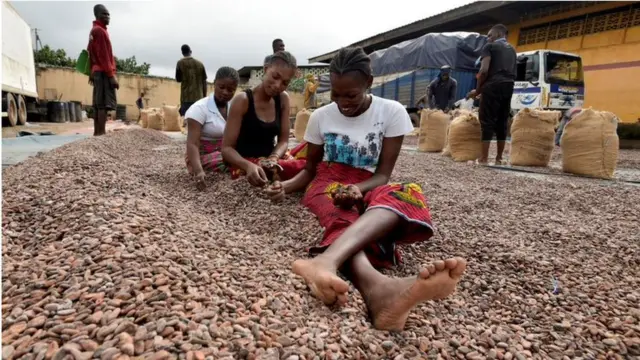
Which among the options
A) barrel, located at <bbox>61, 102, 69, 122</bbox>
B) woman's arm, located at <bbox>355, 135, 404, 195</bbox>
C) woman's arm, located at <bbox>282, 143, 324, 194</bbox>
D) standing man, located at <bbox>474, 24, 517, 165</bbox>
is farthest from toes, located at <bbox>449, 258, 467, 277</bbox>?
barrel, located at <bbox>61, 102, 69, 122</bbox>

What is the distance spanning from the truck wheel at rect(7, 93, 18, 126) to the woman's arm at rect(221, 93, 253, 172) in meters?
6.95

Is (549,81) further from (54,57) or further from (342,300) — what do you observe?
(54,57)

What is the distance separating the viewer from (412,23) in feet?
40.0

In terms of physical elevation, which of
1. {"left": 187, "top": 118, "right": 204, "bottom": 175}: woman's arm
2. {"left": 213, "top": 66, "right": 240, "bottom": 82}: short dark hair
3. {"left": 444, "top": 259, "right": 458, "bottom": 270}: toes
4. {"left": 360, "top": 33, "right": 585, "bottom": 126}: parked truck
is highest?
{"left": 360, "top": 33, "right": 585, "bottom": 126}: parked truck

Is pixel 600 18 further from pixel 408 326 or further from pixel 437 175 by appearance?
pixel 408 326

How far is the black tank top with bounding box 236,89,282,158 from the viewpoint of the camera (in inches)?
95.4

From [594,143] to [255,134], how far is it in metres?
3.22

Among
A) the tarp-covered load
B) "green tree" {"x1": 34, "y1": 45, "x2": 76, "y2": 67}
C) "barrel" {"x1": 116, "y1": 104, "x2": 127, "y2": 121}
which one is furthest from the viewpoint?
"green tree" {"x1": 34, "y1": 45, "x2": 76, "y2": 67}

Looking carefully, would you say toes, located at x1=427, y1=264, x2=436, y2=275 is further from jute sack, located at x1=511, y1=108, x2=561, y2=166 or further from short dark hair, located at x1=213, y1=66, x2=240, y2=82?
jute sack, located at x1=511, y1=108, x2=561, y2=166

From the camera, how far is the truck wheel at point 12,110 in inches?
277

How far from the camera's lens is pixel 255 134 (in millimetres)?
2496

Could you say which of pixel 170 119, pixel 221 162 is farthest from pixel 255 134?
pixel 170 119

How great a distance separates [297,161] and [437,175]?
180cm

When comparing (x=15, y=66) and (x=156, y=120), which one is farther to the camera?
(x=156, y=120)
